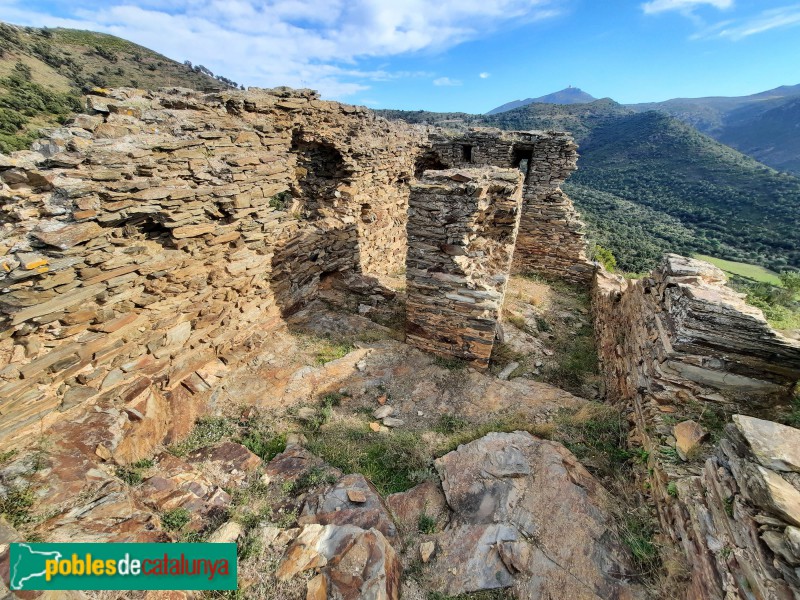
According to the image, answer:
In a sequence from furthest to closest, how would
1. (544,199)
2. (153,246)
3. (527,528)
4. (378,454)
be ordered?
(544,199) < (153,246) < (378,454) < (527,528)

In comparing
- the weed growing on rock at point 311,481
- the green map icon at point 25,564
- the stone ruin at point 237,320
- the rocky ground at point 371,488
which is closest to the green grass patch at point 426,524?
the rocky ground at point 371,488

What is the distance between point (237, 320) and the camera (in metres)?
5.81

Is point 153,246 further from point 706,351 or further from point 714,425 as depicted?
point 714,425

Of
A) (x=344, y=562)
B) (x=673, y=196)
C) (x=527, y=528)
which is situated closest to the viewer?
(x=344, y=562)

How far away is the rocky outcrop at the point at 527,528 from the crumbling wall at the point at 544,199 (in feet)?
27.4

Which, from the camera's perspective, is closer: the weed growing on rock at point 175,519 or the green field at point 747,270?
the weed growing on rock at point 175,519

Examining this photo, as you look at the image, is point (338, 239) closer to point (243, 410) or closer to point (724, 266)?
point (243, 410)

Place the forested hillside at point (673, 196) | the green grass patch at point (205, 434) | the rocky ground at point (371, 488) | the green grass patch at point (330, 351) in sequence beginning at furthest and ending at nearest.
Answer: the forested hillside at point (673, 196), the green grass patch at point (330, 351), the green grass patch at point (205, 434), the rocky ground at point (371, 488)

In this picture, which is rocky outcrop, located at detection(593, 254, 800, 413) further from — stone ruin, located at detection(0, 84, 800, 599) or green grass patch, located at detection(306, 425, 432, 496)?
green grass patch, located at detection(306, 425, 432, 496)

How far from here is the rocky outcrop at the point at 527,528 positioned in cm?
280

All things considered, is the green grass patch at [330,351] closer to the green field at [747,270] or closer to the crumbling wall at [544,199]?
the crumbling wall at [544,199]

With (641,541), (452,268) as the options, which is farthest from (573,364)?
(641,541)

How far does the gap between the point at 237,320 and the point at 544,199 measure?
936cm

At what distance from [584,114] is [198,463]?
11267cm
